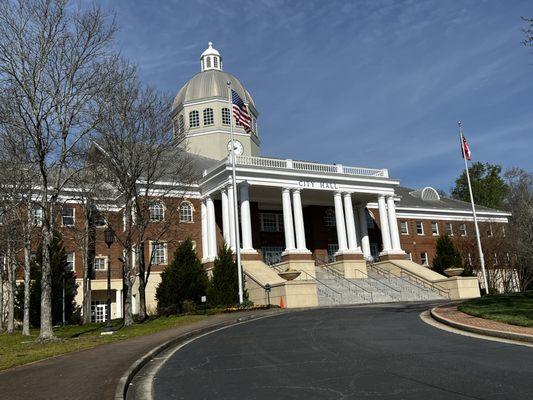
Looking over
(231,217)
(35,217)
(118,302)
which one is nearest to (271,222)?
(231,217)

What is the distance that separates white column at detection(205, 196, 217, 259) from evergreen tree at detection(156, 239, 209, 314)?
21.7ft

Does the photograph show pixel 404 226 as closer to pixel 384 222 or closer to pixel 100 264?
pixel 384 222

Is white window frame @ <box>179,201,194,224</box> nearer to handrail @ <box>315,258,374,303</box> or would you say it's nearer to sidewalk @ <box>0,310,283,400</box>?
handrail @ <box>315,258,374,303</box>

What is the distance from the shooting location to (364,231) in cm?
5028

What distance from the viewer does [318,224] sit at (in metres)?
50.2

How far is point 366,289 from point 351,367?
2841 centimetres

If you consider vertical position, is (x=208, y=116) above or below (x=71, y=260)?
above

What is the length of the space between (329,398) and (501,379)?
2728mm

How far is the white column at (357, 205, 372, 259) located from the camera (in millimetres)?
49650

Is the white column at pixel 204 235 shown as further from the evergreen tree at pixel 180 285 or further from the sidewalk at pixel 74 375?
the sidewalk at pixel 74 375

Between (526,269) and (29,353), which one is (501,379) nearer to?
(29,353)

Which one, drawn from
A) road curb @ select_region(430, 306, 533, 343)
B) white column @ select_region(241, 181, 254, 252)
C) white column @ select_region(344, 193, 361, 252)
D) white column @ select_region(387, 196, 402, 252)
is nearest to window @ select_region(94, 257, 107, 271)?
white column @ select_region(241, 181, 254, 252)

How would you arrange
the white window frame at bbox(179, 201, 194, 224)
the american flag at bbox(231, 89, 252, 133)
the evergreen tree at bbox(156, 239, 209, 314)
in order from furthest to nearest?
the white window frame at bbox(179, 201, 194, 224) → the american flag at bbox(231, 89, 252, 133) → the evergreen tree at bbox(156, 239, 209, 314)

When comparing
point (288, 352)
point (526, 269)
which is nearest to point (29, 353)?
point (288, 352)
